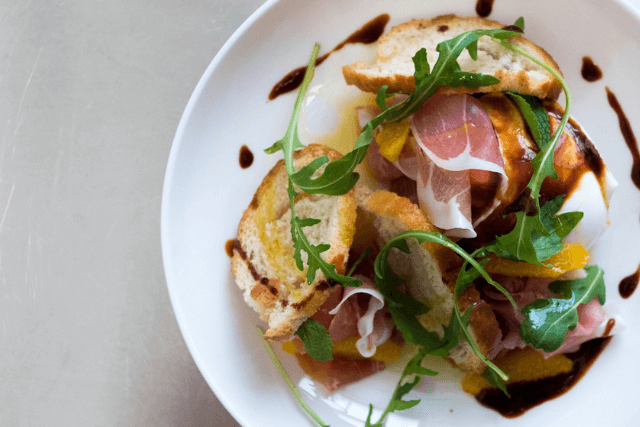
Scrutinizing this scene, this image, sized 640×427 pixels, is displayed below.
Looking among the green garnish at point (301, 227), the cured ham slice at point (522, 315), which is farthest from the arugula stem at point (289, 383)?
the cured ham slice at point (522, 315)

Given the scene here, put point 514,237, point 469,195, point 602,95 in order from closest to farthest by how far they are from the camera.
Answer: point 514,237 → point 469,195 → point 602,95

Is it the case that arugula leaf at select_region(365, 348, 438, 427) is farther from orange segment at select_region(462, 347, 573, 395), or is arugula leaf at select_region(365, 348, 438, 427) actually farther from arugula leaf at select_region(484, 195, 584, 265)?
arugula leaf at select_region(484, 195, 584, 265)

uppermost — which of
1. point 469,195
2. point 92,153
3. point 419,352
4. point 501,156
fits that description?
point 501,156

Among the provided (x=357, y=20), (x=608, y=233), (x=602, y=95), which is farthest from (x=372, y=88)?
(x=608, y=233)

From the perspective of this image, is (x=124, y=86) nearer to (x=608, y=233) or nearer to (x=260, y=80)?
(x=260, y=80)

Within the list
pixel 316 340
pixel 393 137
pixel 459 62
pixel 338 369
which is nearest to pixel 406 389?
pixel 338 369

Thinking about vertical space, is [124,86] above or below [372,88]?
below

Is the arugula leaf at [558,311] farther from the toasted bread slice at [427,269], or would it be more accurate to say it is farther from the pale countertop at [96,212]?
the pale countertop at [96,212]

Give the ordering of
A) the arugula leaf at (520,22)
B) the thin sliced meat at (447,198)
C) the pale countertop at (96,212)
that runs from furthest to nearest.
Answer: the pale countertop at (96,212) → the arugula leaf at (520,22) → the thin sliced meat at (447,198)
